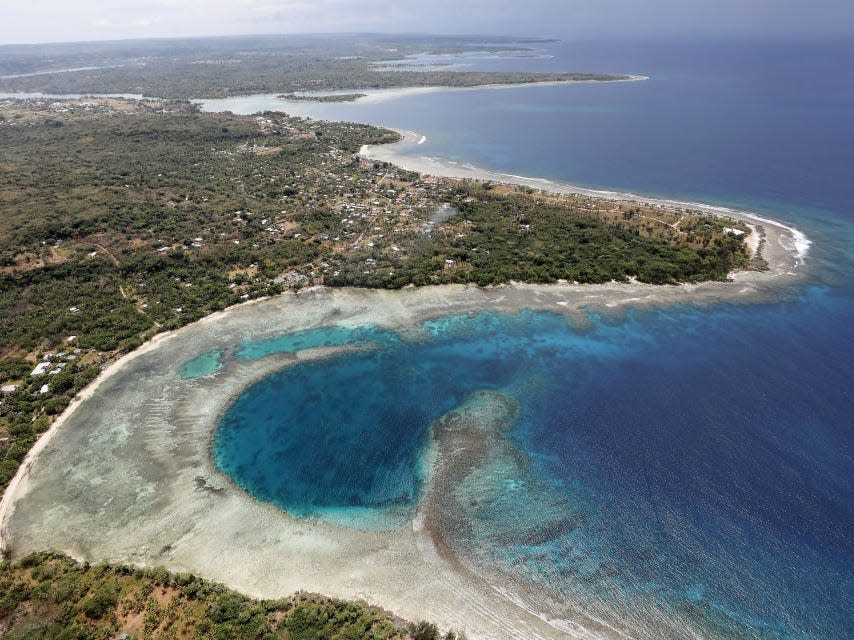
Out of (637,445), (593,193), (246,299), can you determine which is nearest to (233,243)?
(246,299)

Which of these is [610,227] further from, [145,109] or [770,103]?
[145,109]

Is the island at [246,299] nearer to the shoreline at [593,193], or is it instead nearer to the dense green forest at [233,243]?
the dense green forest at [233,243]

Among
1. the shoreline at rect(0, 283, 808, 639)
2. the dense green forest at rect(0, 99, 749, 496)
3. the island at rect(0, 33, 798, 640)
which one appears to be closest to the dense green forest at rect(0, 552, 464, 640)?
the island at rect(0, 33, 798, 640)

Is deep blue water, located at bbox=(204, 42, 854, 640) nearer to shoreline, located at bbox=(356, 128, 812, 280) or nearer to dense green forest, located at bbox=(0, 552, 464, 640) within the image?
shoreline, located at bbox=(356, 128, 812, 280)

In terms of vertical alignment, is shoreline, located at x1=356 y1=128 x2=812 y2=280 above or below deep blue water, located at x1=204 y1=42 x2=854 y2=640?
above

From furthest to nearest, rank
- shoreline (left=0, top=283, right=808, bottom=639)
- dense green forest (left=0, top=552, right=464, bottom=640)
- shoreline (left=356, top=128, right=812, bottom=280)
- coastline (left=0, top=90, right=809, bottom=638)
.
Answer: shoreline (left=356, top=128, right=812, bottom=280), shoreline (left=0, top=283, right=808, bottom=639), coastline (left=0, top=90, right=809, bottom=638), dense green forest (left=0, top=552, right=464, bottom=640)

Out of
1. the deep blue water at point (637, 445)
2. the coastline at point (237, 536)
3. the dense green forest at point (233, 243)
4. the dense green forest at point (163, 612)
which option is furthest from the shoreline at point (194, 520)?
the dense green forest at point (233, 243)
